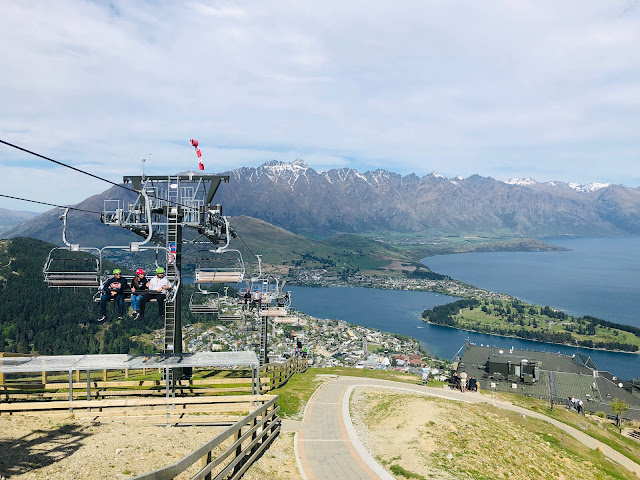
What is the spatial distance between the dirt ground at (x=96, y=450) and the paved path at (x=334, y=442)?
104 cm

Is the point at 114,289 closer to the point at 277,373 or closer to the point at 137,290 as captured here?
the point at 137,290

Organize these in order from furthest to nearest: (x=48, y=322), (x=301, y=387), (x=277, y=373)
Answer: (x=48, y=322)
(x=301, y=387)
(x=277, y=373)

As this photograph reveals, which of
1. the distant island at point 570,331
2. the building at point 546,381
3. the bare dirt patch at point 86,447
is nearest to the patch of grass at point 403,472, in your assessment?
the bare dirt patch at point 86,447

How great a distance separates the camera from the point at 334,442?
62.1 ft

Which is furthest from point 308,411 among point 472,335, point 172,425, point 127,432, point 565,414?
point 472,335

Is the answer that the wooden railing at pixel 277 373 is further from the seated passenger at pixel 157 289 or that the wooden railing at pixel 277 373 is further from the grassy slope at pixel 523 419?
the seated passenger at pixel 157 289

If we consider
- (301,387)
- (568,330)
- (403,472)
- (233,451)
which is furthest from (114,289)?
(568,330)

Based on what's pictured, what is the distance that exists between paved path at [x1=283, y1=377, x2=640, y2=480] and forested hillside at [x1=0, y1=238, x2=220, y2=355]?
4498 inches

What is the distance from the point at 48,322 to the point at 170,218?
155m

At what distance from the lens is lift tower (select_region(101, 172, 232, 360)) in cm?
2309

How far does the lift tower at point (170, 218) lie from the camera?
23.1 meters

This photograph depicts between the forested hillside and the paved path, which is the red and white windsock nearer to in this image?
the paved path

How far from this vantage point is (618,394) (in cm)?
6981

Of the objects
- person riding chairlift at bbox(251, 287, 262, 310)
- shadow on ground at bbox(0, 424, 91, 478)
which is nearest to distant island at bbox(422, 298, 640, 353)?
person riding chairlift at bbox(251, 287, 262, 310)
